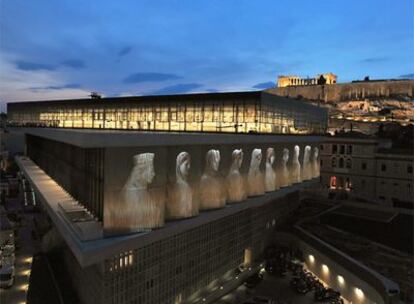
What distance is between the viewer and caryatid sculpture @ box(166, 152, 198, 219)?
16578mm

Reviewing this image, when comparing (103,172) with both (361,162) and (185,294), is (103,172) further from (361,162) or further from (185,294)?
(361,162)

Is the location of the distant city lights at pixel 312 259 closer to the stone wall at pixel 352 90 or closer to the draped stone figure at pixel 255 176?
the draped stone figure at pixel 255 176

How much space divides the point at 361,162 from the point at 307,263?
22.7m

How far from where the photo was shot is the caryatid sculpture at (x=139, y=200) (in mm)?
13953

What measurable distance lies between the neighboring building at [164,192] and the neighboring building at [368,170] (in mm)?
14398

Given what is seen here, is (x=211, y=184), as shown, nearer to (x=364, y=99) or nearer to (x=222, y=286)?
(x=222, y=286)

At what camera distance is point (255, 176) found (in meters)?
23.5

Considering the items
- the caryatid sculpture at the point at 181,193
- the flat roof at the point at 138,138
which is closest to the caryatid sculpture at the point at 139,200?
the flat roof at the point at 138,138

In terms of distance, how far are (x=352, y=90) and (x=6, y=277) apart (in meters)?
109

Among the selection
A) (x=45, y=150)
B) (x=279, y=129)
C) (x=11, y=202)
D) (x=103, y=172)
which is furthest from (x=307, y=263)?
(x=11, y=202)

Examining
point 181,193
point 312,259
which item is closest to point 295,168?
point 312,259

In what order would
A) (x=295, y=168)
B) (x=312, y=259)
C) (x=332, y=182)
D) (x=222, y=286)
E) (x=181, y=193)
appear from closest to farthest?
(x=181, y=193), (x=222, y=286), (x=312, y=259), (x=295, y=168), (x=332, y=182)

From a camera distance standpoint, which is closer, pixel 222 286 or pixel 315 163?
pixel 222 286

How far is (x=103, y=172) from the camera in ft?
44.5
